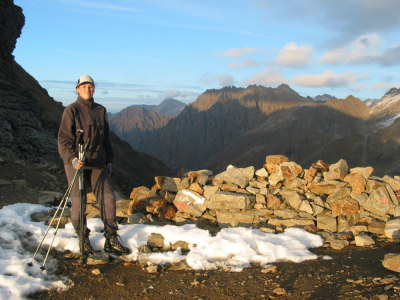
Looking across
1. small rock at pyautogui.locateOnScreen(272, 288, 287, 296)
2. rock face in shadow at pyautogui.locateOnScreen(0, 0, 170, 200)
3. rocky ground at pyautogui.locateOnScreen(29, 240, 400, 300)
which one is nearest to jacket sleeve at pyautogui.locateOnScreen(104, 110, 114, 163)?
rocky ground at pyautogui.locateOnScreen(29, 240, 400, 300)

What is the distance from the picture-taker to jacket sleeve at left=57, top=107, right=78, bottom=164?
580cm

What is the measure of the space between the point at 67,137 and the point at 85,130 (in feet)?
1.06

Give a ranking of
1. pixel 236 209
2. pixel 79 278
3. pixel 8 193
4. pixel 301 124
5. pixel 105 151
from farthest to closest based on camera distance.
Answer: pixel 301 124 → pixel 8 193 → pixel 236 209 → pixel 105 151 → pixel 79 278

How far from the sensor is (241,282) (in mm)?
5480

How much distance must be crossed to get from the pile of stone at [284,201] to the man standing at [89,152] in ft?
7.58

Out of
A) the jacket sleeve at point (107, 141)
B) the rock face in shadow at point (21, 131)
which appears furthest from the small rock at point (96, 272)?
the rock face in shadow at point (21, 131)

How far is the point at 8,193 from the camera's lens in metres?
12.5

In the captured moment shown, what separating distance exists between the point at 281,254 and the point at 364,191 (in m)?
3.98

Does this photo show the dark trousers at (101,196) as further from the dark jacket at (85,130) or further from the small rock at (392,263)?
the small rock at (392,263)

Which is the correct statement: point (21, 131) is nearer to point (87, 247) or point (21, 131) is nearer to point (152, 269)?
point (87, 247)

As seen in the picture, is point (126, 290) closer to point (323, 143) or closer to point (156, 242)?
point (156, 242)

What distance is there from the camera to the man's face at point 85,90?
19.6ft

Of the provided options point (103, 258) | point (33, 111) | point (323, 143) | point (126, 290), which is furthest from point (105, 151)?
point (323, 143)

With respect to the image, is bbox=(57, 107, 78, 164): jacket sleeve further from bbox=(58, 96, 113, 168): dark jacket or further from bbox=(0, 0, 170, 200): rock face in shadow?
bbox=(0, 0, 170, 200): rock face in shadow
